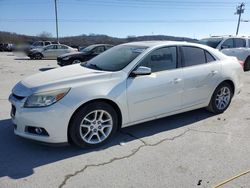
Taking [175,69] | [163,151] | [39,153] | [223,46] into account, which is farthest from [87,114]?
[223,46]

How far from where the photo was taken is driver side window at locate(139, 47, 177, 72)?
4.40 metres

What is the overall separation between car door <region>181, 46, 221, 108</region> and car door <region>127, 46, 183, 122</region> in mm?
183

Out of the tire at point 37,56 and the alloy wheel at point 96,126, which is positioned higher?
the tire at point 37,56

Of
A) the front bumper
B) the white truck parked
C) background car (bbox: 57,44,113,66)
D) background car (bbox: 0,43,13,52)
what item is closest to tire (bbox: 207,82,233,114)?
the front bumper

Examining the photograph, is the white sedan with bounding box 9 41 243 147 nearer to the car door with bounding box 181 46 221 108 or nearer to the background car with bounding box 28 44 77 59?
the car door with bounding box 181 46 221 108

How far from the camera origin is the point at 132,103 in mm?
4113

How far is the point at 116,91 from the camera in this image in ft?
12.9

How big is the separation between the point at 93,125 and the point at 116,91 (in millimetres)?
607

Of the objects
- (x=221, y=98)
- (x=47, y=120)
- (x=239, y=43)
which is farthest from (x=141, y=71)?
(x=239, y=43)

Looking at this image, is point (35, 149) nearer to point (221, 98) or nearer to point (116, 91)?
point (116, 91)

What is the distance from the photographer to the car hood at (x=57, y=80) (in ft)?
12.2

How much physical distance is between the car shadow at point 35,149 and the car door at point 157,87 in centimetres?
35

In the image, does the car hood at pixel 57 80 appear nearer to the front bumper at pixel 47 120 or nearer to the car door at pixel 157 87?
the front bumper at pixel 47 120

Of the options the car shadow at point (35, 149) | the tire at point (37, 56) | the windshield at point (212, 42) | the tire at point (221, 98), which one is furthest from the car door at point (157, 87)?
the tire at point (37, 56)
